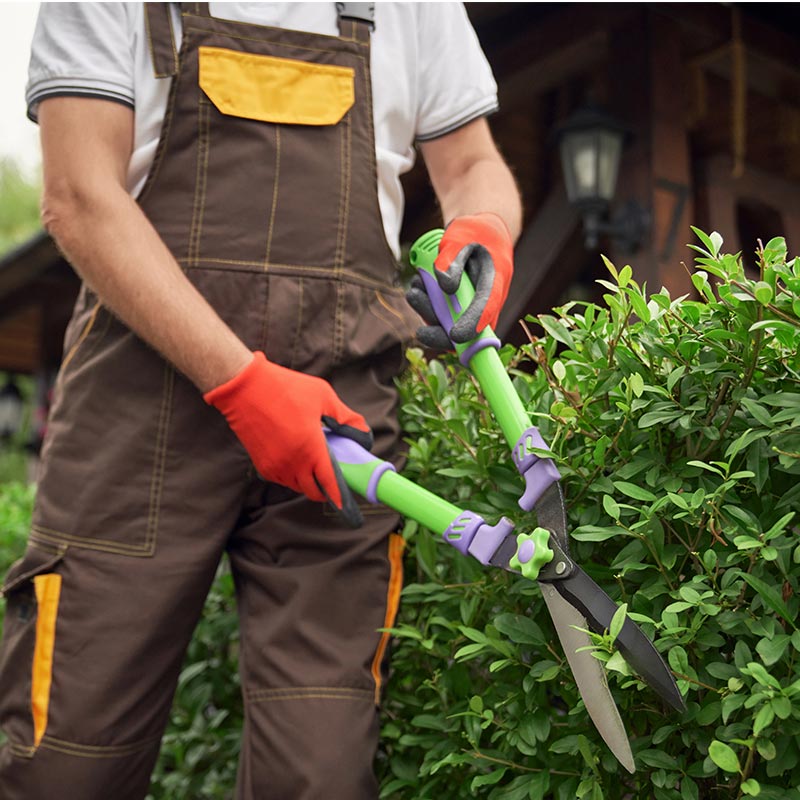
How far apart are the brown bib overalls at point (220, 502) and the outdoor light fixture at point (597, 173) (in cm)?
309

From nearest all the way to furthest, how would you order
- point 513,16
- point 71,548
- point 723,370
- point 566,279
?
point 723,370 → point 71,548 → point 513,16 → point 566,279

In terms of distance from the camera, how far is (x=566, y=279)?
5.93 m

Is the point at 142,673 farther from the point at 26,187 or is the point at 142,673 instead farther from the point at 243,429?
the point at 26,187

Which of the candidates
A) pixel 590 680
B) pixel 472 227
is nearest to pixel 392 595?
pixel 590 680

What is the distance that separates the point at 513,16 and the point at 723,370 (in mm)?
4593

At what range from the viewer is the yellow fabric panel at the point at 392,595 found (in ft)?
5.26

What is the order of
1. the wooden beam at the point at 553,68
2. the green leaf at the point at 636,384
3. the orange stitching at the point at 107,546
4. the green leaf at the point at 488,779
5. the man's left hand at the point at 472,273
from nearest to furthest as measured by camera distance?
the green leaf at the point at 636,384 < the green leaf at the point at 488,779 < the man's left hand at the point at 472,273 < the orange stitching at the point at 107,546 < the wooden beam at the point at 553,68

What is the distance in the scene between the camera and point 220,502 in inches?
61.9

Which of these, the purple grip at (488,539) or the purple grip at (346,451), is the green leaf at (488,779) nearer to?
the purple grip at (488,539)

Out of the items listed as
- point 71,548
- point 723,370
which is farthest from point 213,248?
point 723,370

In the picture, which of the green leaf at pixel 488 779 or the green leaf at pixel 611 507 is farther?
the green leaf at pixel 488 779

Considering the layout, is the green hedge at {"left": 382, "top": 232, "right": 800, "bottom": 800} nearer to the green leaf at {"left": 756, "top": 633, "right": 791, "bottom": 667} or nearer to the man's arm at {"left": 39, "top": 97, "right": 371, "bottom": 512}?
the green leaf at {"left": 756, "top": 633, "right": 791, "bottom": 667}

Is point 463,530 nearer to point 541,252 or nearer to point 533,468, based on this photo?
point 533,468

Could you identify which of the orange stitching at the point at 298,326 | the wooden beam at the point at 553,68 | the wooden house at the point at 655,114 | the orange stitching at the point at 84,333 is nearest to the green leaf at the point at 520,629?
the orange stitching at the point at 298,326
